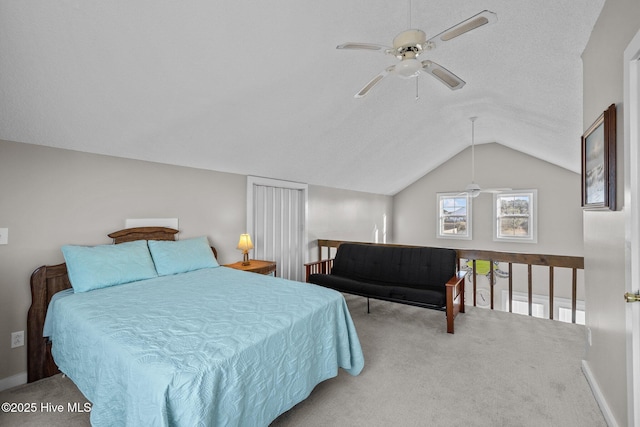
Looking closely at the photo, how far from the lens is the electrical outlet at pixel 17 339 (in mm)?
2283

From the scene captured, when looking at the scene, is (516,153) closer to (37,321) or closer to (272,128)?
(272,128)

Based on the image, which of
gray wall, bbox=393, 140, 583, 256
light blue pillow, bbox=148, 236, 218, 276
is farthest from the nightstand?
gray wall, bbox=393, 140, 583, 256

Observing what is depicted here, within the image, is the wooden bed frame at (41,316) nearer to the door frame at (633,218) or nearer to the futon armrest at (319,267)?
the futon armrest at (319,267)

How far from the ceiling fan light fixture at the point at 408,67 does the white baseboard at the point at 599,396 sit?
230 cm

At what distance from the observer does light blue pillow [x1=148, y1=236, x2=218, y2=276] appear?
2.90 metres

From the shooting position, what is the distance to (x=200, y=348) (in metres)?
1.39

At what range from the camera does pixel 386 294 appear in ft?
10.8

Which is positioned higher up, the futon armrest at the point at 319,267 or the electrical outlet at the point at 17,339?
the futon armrest at the point at 319,267

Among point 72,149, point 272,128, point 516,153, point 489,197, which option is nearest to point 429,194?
point 489,197

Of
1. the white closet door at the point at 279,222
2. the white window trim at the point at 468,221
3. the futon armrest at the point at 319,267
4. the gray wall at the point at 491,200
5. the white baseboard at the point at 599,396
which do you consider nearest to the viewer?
the white baseboard at the point at 599,396

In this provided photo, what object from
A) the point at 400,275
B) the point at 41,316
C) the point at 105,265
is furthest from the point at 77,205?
the point at 400,275

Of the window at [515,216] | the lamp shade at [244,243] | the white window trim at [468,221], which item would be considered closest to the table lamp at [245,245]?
the lamp shade at [244,243]

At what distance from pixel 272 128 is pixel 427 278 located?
258 cm

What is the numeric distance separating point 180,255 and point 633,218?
3.37 metres
